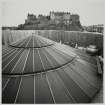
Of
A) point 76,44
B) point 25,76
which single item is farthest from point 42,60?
point 76,44

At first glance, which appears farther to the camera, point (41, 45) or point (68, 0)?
point (41, 45)

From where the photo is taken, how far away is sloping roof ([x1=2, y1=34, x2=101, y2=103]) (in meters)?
3.28

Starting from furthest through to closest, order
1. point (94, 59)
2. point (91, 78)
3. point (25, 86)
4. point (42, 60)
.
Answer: point (94, 59) → point (91, 78) → point (42, 60) → point (25, 86)

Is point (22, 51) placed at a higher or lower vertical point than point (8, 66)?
higher

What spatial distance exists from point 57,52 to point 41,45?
2.39ft

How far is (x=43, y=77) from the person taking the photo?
→ 3.59 metres

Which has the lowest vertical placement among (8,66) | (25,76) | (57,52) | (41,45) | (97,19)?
(25,76)

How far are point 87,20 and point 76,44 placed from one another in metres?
3.24

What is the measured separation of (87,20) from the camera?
493 cm

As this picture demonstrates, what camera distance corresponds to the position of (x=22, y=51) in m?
4.36

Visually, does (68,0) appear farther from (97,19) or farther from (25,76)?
(25,76)

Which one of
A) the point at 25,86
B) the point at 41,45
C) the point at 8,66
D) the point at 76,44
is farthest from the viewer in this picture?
the point at 76,44

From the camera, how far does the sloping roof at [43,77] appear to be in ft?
10.7

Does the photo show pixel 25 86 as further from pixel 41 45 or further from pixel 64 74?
pixel 41 45
